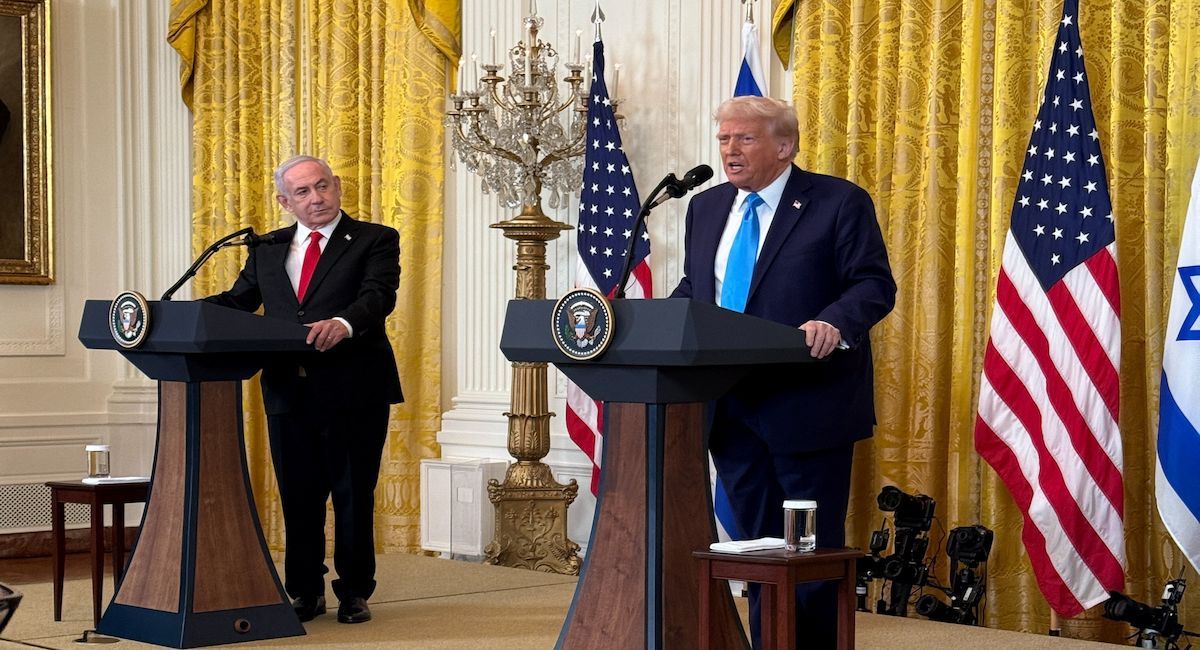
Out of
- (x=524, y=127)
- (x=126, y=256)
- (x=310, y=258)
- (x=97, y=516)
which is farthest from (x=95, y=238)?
(x=310, y=258)

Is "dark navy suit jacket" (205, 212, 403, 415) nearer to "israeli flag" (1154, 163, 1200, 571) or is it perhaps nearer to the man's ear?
the man's ear

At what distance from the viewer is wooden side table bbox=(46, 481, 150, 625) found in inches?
195

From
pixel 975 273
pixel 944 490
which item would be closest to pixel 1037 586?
pixel 944 490

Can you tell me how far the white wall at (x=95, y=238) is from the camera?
828cm

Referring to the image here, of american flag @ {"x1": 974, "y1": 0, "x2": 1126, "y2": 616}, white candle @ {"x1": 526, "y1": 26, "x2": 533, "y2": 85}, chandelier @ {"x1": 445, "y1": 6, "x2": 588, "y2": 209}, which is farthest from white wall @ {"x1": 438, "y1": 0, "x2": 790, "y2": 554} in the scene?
american flag @ {"x1": 974, "y1": 0, "x2": 1126, "y2": 616}

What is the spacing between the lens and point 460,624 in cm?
514

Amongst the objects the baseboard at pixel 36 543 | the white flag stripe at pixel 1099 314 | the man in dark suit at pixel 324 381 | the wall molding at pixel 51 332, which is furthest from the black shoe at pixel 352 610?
the wall molding at pixel 51 332

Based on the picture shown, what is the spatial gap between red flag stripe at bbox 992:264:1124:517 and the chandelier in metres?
2.19

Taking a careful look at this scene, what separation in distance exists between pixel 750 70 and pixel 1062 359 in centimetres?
169

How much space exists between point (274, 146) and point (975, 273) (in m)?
4.36

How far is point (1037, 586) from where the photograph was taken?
511 centimetres

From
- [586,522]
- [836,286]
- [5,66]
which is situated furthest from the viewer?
[5,66]

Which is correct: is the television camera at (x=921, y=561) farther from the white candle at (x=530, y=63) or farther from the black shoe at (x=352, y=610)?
the white candle at (x=530, y=63)

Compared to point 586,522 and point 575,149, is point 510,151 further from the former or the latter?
point 586,522
